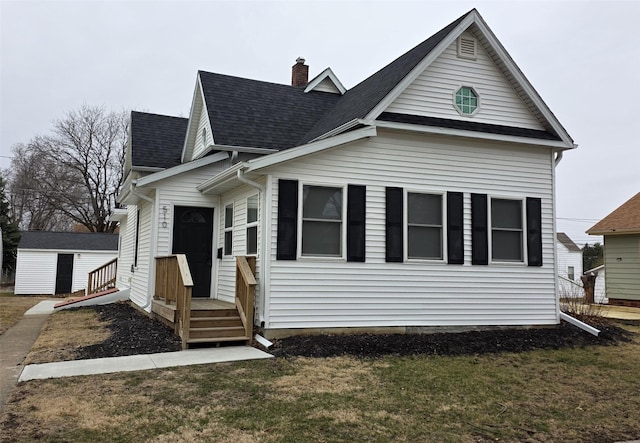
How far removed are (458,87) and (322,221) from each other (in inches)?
156

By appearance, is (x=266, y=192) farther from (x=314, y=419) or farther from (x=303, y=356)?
(x=314, y=419)

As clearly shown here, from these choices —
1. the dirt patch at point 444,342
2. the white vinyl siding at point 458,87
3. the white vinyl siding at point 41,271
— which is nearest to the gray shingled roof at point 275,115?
the white vinyl siding at point 458,87

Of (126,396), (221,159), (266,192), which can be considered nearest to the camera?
(126,396)

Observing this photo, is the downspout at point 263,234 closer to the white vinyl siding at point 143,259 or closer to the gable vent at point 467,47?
the white vinyl siding at point 143,259

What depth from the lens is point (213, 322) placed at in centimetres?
841

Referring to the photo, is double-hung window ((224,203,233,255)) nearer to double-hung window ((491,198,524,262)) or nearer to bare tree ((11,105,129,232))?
double-hung window ((491,198,524,262))

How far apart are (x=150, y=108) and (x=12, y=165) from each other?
11.7 meters

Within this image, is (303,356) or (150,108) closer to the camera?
(303,356)

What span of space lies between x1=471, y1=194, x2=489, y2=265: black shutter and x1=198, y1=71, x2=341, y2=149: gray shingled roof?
4.29 meters

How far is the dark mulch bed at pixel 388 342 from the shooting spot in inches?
309

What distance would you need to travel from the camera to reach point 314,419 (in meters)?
4.84

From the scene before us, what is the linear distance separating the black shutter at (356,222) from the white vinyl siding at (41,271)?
73.6 feet

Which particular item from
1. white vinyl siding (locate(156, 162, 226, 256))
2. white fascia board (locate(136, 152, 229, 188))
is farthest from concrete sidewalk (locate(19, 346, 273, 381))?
white fascia board (locate(136, 152, 229, 188))

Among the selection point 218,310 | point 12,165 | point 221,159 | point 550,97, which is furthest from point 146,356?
point 12,165
